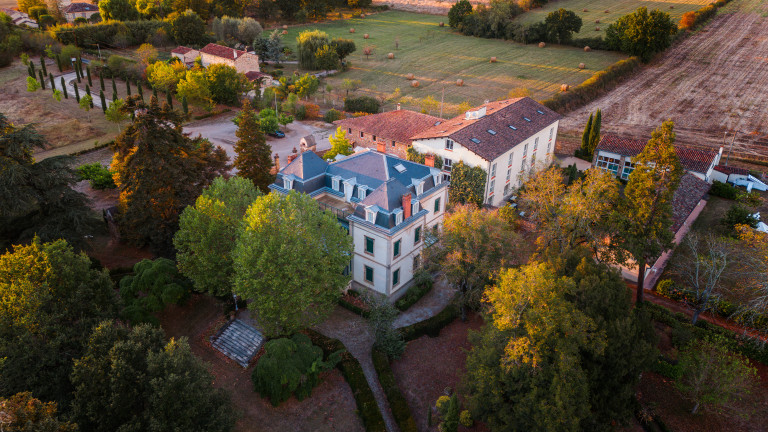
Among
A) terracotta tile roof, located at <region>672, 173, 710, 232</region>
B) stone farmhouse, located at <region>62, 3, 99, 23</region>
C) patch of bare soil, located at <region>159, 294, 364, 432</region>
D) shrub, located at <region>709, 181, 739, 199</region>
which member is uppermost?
stone farmhouse, located at <region>62, 3, 99, 23</region>

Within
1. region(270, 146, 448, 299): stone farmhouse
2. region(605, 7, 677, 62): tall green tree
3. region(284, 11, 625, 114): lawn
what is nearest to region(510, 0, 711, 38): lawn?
region(284, 11, 625, 114): lawn

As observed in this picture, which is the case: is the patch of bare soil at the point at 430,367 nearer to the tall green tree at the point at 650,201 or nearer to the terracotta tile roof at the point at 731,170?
the tall green tree at the point at 650,201

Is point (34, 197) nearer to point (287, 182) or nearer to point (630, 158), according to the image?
point (287, 182)

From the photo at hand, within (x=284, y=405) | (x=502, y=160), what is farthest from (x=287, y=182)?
(x=502, y=160)

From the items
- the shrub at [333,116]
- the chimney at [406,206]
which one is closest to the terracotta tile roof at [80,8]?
the shrub at [333,116]

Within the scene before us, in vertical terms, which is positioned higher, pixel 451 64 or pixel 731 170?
pixel 451 64

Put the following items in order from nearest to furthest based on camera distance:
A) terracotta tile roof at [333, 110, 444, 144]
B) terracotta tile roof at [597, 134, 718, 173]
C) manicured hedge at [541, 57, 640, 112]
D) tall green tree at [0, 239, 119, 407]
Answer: tall green tree at [0, 239, 119, 407] < terracotta tile roof at [597, 134, 718, 173] < terracotta tile roof at [333, 110, 444, 144] < manicured hedge at [541, 57, 640, 112]

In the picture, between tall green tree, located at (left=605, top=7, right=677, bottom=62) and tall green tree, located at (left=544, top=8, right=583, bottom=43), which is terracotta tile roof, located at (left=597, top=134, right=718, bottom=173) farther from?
tall green tree, located at (left=544, top=8, right=583, bottom=43)

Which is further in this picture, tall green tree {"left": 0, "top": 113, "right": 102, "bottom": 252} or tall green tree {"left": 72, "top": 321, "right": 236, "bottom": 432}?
tall green tree {"left": 0, "top": 113, "right": 102, "bottom": 252}
